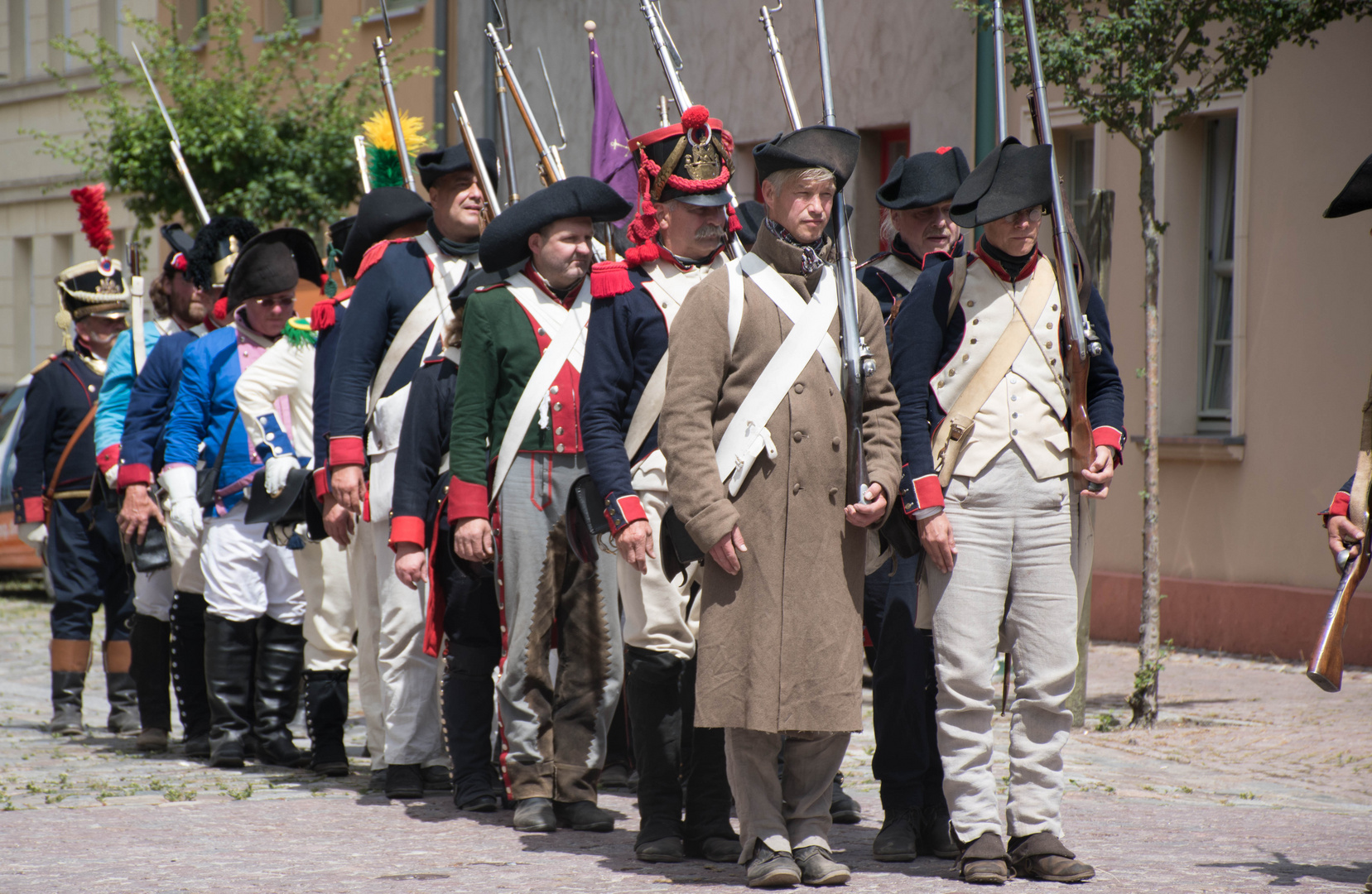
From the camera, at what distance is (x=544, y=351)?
6.15 m

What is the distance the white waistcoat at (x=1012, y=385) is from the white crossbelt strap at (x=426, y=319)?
85.5 inches

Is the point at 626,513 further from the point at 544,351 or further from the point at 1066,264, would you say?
the point at 1066,264

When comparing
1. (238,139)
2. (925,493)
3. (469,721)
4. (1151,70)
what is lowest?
(469,721)

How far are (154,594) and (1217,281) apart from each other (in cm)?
731

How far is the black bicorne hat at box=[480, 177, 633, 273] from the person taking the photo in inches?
242

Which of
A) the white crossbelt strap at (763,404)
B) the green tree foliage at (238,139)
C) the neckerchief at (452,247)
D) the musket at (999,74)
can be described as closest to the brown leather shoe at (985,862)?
the white crossbelt strap at (763,404)

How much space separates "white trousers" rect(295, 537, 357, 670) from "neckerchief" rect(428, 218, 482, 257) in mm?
1304

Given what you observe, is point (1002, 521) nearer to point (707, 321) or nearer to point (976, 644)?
point (976, 644)

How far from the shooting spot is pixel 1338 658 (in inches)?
198

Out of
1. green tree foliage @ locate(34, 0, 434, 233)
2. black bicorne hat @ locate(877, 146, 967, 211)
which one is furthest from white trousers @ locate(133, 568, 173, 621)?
green tree foliage @ locate(34, 0, 434, 233)

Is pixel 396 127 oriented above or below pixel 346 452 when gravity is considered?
above

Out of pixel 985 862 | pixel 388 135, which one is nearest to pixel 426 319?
pixel 388 135

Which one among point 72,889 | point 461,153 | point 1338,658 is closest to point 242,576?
point 461,153

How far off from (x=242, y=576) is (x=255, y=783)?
3.15 feet
